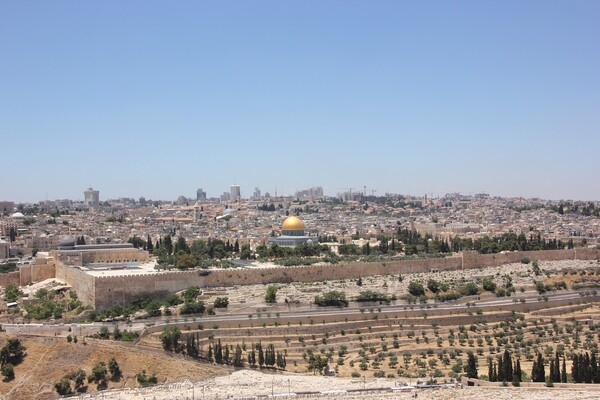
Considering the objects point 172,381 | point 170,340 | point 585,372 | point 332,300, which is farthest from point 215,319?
point 585,372

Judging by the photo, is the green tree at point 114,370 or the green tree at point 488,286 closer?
the green tree at point 114,370

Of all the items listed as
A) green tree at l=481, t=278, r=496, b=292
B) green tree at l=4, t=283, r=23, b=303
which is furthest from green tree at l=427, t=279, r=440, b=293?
green tree at l=4, t=283, r=23, b=303

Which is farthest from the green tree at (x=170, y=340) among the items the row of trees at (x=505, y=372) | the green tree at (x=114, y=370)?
the row of trees at (x=505, y=372)

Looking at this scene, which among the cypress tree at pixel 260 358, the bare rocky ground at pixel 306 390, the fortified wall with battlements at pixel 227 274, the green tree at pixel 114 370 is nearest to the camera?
the bare rocky ground at pixel 306 390

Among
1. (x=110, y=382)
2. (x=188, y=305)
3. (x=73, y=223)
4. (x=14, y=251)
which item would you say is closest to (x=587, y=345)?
(x=188, y=305)

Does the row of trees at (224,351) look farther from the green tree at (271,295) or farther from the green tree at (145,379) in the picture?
the green tree at (271,295)

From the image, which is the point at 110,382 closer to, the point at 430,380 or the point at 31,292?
the point at 430,380

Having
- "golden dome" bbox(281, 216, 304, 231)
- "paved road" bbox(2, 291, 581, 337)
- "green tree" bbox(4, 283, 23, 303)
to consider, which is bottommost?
"paved road" bbox(2, 291, 581, 337)

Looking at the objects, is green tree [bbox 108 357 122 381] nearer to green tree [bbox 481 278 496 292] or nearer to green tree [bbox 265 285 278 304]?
green tree [bbox 265 285 278 304]
